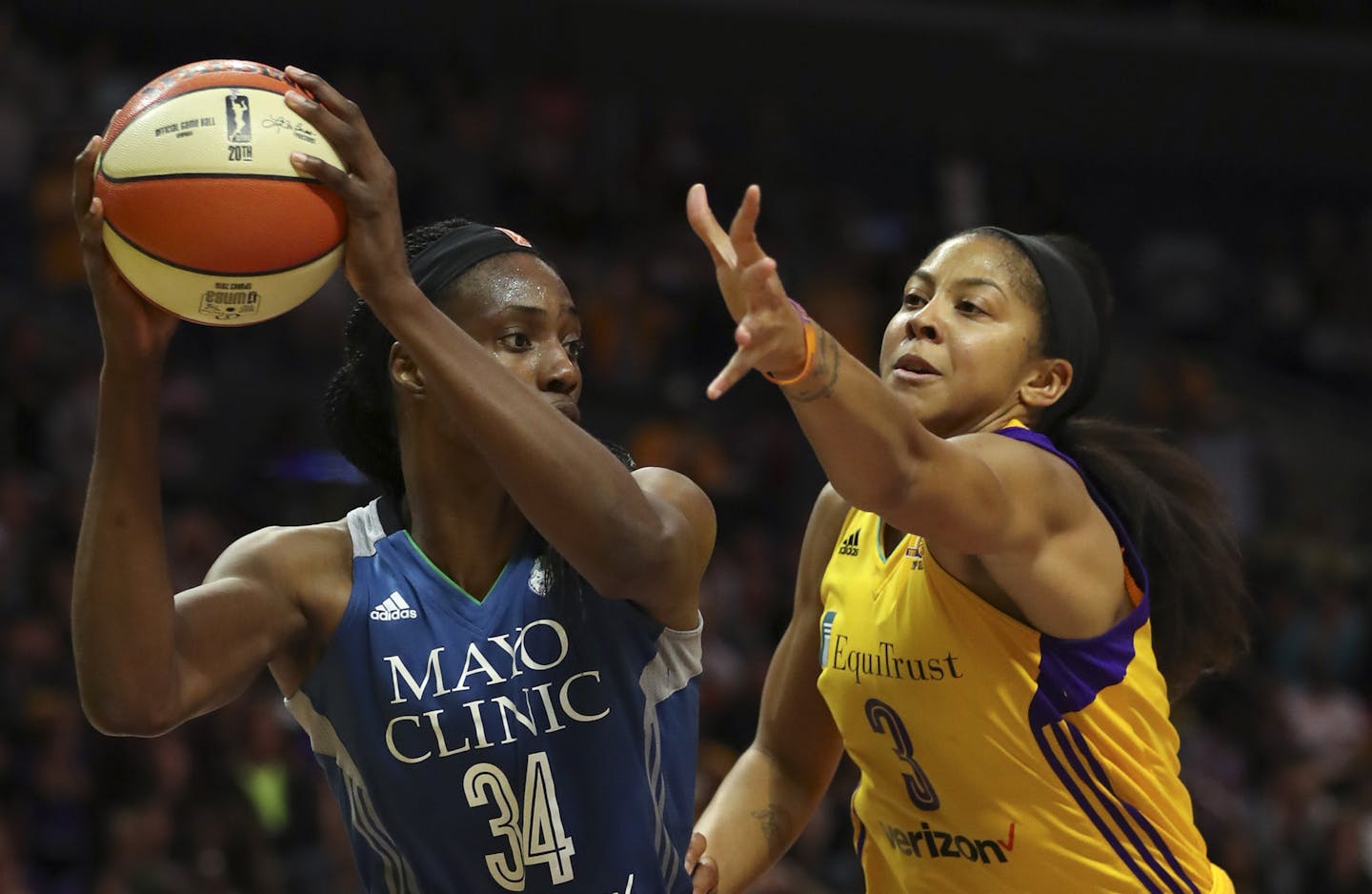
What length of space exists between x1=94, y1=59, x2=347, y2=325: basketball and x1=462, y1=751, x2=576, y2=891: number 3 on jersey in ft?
2.95

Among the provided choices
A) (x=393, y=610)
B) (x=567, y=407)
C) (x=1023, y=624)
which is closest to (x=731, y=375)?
(x=567, y=407)

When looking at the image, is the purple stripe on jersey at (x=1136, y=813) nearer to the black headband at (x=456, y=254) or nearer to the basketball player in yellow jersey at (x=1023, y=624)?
the basketball player in yellow jersey at (x=1023, y=624)

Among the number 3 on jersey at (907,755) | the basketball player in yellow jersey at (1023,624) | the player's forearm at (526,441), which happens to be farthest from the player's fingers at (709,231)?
the number 3 on jersey at (907,755)

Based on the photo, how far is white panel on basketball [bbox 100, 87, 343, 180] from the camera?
9.16 ft

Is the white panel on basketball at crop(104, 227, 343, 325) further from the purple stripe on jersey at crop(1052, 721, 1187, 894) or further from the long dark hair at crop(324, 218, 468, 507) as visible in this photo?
the purple stripe on jersey at crop(1052, 721, 1187, 894)

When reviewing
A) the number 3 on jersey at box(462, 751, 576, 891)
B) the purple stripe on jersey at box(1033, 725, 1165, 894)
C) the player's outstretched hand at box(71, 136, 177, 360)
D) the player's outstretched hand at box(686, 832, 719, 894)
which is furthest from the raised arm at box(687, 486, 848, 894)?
the player's outstretched hand at box(71, 136, 177, 360)

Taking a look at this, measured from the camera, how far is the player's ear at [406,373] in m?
3.26

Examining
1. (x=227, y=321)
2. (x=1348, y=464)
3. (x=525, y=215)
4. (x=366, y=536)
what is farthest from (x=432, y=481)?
(x=1348, y=464)

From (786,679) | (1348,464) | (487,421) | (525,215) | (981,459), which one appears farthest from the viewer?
(1348,464)

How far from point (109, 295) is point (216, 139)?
12.3 inches

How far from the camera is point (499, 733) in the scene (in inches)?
123

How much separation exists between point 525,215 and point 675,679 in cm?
921

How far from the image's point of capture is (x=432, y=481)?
3.29 m

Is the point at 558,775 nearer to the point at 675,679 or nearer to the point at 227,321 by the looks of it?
the point at 675,679
